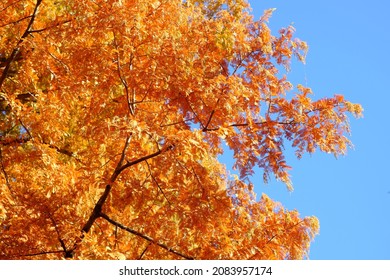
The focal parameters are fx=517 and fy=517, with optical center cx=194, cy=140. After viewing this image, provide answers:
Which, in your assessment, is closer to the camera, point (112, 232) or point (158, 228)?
point (158, 228)

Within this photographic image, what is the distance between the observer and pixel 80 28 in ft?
24.2

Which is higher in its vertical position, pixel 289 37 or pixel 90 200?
pixel 289 37

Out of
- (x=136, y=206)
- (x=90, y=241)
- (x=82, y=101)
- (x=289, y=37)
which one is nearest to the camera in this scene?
(x=90, y=241)

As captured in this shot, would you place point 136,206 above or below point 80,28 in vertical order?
below

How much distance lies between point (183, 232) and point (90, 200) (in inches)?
65.8

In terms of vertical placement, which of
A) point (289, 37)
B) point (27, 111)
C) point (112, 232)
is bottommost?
point (112, 232)

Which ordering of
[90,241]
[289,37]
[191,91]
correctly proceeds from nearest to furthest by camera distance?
[90,241] < [191,91] < [289,37]

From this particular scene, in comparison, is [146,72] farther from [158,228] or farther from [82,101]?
[82,101]

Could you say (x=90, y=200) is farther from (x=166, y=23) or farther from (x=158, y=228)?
(x=166, y=23)

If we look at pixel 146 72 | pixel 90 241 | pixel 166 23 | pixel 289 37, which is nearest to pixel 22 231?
pixel 90 241

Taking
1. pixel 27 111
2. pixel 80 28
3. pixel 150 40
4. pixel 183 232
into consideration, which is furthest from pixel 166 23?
pixel 183 232

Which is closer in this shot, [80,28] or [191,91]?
[191,91]

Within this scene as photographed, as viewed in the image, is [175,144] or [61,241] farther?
[61,241]

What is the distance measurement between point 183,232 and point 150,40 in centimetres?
239
